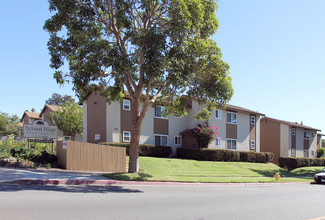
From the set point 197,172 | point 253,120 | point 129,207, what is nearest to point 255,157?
point 253,120

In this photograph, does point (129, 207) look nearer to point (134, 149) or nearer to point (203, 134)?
point (134, 149)

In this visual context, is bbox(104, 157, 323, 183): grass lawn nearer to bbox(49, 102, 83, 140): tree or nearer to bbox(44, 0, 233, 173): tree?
bbox(44, 0, 233, 173): tree

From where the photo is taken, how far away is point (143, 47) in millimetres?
13484

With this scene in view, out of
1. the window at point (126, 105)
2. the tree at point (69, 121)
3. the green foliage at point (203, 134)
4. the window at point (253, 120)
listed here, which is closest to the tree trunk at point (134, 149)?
the window at point (126, 105)

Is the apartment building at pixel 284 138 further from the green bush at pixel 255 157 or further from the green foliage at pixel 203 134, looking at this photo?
the green foliage at pixel 203 134

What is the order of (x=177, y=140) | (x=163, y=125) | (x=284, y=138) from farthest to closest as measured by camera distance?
(x=284, y=138), (x=177, y=140), (x=163, y=125)

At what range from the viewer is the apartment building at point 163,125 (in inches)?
1029

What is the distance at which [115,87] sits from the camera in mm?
17516

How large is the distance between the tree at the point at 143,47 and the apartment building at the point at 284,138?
27289 mm

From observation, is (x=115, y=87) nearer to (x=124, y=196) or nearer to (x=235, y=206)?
(x=124, y=196)

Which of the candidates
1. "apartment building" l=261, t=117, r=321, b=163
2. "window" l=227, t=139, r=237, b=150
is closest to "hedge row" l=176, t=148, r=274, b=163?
"window" l=227, t=139, r=237, b=150

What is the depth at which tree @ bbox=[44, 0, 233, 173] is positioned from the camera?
1359cm

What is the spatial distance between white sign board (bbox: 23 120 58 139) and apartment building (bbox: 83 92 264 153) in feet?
24.5

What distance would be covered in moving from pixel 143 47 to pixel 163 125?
16382 mm
